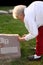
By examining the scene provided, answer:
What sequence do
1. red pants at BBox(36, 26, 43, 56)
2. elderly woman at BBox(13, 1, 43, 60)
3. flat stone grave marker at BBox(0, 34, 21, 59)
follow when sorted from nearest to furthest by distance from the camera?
elderly woman at BBox(13, 1, 43, 60) → red pants at BBox(36, 26, 43, 56) → flat stone grave marker at BBox(0, 34, 21, 59)

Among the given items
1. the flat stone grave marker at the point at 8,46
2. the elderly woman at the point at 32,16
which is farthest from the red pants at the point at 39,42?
the flat stone grave marker at the point at 8,46

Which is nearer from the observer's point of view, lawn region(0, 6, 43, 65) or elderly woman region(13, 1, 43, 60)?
elderly woman region(13, 1, 43, 60)

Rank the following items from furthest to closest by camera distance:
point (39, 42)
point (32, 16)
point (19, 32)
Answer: point (19, 32) < point (39, 42) < point (32, 16)

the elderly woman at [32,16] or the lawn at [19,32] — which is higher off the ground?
the elderly woman at [32,16]

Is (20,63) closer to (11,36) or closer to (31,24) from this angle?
(11,36)

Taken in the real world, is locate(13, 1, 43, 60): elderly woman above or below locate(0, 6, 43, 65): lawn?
above

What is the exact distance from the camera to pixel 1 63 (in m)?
4.52

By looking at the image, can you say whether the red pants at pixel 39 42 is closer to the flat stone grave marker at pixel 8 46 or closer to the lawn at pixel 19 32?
the lawn at pixel 19 32

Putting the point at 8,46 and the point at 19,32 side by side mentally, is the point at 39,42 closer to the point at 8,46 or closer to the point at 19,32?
the point at 8,46

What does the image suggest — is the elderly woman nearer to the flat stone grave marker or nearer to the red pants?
the red pants

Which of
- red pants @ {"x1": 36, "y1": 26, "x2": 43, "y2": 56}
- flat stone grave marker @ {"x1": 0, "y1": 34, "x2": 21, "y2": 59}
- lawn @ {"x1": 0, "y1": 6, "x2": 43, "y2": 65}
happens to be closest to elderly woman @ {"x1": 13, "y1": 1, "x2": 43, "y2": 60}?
red pants @ {"x1": 36, "y1": 26, "x2": 43, "y2": 56}

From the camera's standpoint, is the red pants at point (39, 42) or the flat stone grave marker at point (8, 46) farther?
the flat stone grave marker at point (8, 46)

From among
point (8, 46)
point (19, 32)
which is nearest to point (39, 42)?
point (8, 46)

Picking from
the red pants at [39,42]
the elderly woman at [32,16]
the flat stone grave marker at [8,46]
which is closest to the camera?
the elderly woman at [32,16]
